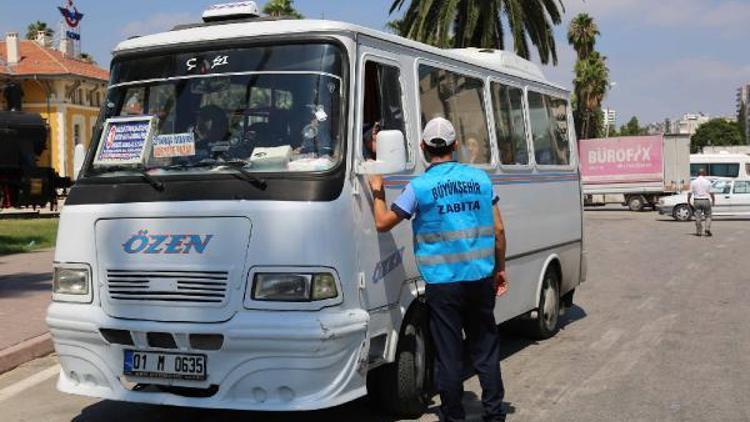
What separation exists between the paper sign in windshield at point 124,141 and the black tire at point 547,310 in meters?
4.49

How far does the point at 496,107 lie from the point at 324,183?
9.84 feet

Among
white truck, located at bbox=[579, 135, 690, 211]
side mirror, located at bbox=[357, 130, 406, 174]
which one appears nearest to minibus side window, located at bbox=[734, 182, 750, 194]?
white truck, located at bbox=[579, 135, 690, 211]

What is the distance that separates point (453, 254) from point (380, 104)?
1.25m

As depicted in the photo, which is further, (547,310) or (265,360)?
(547,310)

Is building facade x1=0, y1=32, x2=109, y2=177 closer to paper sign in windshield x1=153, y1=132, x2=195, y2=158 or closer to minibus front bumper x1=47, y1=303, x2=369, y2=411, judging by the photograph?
paper sign in windshield x1=153, y1=132, x2=195, y2=158

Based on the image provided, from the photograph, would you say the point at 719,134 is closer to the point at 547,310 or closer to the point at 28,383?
the point at 547,310

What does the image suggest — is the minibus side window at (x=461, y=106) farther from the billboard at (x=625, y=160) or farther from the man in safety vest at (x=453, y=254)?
the billboard at (x=625, y=160)

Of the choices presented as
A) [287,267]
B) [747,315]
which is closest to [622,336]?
[747,315]

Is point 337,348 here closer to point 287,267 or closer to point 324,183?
point 287,267

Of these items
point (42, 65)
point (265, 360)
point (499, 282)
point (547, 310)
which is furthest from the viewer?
point (42, 65)

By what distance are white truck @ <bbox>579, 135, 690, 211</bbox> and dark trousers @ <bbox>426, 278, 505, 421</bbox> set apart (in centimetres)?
3493

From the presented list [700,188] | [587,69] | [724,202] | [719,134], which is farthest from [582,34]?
[719,134]

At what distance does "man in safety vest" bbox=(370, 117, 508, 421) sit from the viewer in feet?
16.2

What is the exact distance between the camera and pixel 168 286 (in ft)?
16.3
